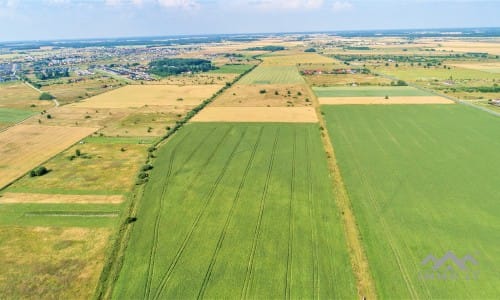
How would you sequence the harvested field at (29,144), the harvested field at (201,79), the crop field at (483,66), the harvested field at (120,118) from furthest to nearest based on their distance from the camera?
the crop field at (483,66) → the harvested field at (201,79) → the harvested field at (120,118) → the harvested field at (29,144)

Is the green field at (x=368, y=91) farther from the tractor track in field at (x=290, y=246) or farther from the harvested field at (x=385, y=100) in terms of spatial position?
the tractor track in field at (x=290, y=246)

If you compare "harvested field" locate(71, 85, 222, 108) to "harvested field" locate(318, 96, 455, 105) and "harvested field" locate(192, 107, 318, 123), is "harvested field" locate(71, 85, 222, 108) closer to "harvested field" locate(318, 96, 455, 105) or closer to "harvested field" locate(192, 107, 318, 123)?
"harvested field" locate(192, 107, 318, 123)

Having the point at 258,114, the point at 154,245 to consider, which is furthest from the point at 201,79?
the point at 154,245

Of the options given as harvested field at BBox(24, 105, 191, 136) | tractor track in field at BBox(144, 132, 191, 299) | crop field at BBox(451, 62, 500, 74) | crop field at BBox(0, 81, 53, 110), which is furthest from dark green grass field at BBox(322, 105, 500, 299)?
crop field at BBox(451, 62, 500, 74)

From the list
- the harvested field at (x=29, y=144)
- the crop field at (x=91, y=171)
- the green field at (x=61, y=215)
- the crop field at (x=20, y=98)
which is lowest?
the green field at (x=61, y=215)

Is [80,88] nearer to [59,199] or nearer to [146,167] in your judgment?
[146,167]

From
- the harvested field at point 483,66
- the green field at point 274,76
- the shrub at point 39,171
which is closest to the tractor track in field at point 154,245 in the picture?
the shrub at point 39,171

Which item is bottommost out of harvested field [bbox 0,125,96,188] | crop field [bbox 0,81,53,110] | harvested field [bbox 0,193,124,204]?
harvested field [bbox 0,193,124,204]
